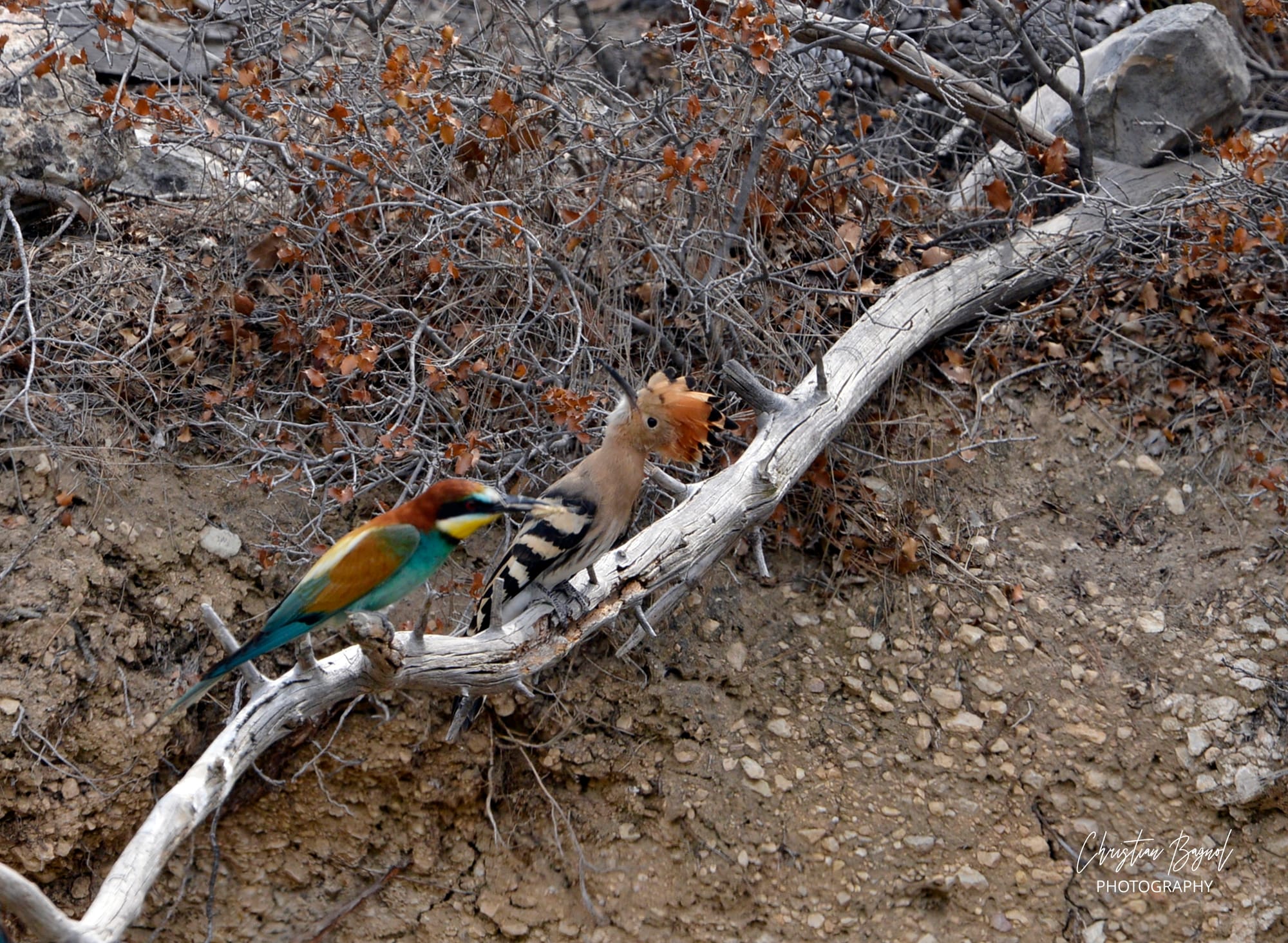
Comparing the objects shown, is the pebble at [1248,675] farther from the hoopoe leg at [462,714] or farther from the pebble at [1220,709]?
the hoopoe leg at [462,714]

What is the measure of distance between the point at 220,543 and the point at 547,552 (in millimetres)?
1698

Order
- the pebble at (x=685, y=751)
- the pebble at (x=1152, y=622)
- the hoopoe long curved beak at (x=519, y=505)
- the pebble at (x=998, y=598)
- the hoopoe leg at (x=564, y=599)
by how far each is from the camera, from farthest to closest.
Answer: the pebble at (x=998, y=598), the pebble at (x=1152, y=622), the pebble at (x=685, y=751), the hoopoe leg at (x=564, y=599), the hoopoe long curved beak at (x=519, y=505)

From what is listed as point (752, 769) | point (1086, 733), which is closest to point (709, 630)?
point (752, 769)

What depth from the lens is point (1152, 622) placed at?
4602mm

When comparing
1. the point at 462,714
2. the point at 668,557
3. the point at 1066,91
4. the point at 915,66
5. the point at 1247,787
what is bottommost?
the point at 1247,787

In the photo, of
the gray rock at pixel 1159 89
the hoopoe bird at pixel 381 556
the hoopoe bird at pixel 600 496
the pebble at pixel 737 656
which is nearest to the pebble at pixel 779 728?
the pebble at pixel 737 656

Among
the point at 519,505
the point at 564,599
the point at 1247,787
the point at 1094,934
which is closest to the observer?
the point at 519,505

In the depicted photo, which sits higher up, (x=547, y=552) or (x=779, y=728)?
(x=547, y=552)

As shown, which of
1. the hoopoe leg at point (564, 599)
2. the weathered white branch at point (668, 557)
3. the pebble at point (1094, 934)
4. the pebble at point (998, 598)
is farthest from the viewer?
the pebble at point (998, 598)

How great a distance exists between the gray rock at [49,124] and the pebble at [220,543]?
1.72m

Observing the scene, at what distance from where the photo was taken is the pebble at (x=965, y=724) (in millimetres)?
4438

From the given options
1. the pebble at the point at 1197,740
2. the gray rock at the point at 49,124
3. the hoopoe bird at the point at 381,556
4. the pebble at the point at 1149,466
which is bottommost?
the pebble at the point at 1197,740

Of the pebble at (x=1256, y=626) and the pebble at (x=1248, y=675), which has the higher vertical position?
the pebble at (x=1256, y=626)
